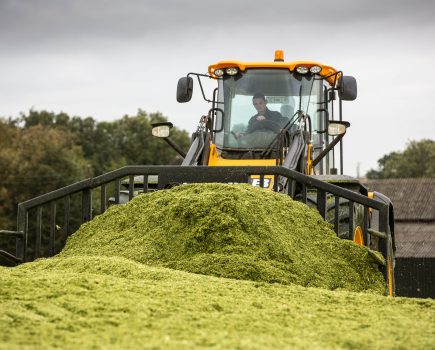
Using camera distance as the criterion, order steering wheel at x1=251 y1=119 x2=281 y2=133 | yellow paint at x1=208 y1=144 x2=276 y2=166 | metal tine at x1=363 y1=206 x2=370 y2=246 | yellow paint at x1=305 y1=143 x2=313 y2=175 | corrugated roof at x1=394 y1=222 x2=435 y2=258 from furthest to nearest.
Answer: corrugated roof at x1=394 y1=222 x2=435 y2=258 → steering wheel at x1=251 y1=119 x2=281 y2=133 → yellow paint at x1=305 y1=143 x2=313 y2=175 → yellow paint at x1=208 y1=144 x2=276 y2=166 → metal tine at x1=363 y1=206 x2=370 y2=246

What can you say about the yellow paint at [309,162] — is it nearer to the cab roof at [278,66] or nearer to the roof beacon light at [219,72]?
the cab roof at [278,66]

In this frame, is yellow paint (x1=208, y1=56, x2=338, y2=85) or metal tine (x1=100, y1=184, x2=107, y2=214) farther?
yellow paint (x1=208, y1=56, x2=338, y2=85)

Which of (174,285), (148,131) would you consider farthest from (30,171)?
(174,285)

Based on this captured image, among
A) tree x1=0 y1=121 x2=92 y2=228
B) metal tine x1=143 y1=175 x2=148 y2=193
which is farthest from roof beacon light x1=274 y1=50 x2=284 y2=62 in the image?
tree x1=0 y1=121 x2=92 y2=228

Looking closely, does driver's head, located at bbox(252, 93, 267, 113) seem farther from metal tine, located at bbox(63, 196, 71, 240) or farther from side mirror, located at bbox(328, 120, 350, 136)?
metal tine, located at bbox(63, 196, 71, 240)

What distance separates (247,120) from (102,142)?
6603 centimetres

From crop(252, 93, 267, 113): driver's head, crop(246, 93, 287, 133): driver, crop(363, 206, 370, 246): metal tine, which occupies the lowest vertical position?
crop(363, 206, 370, 246): metal tine

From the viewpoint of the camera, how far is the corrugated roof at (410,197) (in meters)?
48.1

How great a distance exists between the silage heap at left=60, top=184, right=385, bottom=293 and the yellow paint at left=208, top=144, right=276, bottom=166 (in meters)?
1.59

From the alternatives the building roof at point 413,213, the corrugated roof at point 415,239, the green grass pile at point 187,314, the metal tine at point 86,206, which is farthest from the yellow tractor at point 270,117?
the building roof at point 413,213

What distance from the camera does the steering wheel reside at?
1041 cm

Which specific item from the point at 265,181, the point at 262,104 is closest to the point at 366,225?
the point at 265,181

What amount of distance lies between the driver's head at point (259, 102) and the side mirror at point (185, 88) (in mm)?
708

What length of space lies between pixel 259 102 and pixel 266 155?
0.75 metres
